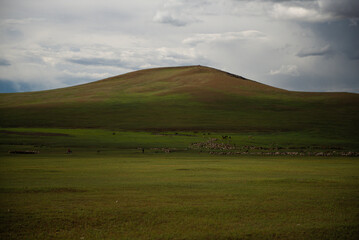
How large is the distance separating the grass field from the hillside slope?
137 feet

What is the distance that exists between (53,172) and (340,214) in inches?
645

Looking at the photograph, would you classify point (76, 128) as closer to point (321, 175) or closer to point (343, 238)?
point (321, 175)

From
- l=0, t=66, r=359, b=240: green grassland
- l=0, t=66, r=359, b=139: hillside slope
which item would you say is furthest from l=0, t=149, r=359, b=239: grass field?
l=0, t=66, r=359, b=139: hillside slope

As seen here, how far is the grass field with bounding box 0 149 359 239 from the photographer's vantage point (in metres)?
11.0

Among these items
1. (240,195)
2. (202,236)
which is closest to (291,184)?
(240,195)

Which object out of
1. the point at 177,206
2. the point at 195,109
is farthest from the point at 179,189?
the point at 195,109

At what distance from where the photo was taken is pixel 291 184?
18797 millimetres

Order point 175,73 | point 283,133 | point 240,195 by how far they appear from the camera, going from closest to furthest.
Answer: point 240,195 → point 283,133 → point 175,73

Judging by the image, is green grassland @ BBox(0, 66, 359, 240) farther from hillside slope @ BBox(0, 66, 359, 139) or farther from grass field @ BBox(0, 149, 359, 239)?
hillside slope @ BBox(0, 66, 359, 139)

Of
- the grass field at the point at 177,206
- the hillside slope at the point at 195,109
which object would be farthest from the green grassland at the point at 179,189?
the hillside slope at the point at 195,109

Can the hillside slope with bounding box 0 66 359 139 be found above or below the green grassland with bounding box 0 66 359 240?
above

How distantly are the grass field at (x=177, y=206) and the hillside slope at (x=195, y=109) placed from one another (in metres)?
41.8

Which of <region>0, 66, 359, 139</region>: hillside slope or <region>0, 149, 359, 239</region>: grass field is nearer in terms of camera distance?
<region>0, 149, 359, 239</region>: grass field

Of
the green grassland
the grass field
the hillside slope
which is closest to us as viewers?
the grass field
